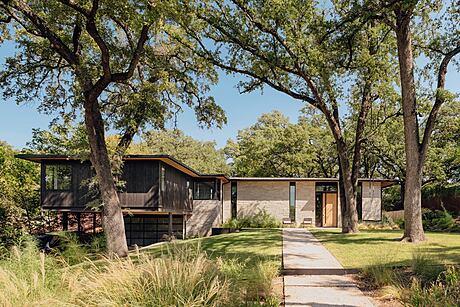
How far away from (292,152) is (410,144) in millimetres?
18292

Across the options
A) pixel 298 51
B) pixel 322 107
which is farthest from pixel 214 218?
pixel 298 51

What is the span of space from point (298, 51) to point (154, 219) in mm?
13877

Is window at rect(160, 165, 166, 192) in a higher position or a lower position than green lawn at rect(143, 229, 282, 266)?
higher

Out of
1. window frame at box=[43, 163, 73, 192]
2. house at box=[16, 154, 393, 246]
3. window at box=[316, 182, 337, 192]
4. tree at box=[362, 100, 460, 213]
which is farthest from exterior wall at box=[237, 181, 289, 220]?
window frame at box=[43, 163, 73, 192]

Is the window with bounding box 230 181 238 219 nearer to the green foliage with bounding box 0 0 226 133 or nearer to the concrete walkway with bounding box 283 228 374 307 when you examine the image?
the green foliage with bounding box 0 0 226 133

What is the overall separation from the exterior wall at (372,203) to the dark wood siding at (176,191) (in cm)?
1131

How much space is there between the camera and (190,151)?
4050 cm

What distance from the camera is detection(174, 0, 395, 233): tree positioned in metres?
11.7

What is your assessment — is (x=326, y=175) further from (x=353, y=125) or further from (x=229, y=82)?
(x=229, y=82)

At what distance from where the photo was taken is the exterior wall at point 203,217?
22.8 metres

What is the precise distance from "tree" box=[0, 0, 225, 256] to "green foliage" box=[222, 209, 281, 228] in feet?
30.5

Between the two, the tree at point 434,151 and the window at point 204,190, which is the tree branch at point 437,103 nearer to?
the tree at point 434,151

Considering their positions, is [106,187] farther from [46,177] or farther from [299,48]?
[46,177]

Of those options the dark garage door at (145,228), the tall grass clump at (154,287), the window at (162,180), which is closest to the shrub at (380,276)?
the tall grass clump at (154,287)
